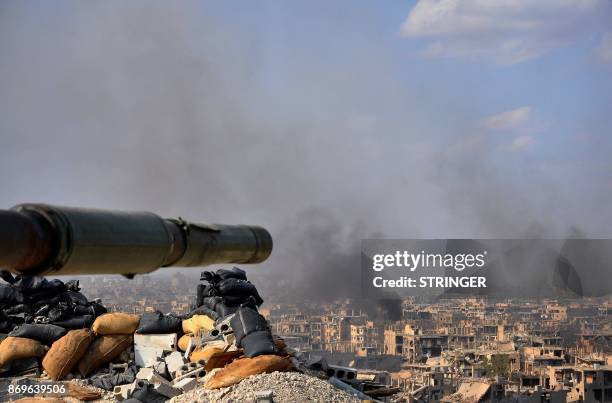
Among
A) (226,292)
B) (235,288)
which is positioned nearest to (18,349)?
(226,292)

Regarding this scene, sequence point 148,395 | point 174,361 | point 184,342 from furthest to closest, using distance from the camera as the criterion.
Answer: point 184,342 < point 174,361 < point 148,395

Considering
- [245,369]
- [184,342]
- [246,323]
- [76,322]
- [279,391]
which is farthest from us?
[76,322]

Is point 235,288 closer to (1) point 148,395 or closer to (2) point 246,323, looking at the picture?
(2) point 246,323

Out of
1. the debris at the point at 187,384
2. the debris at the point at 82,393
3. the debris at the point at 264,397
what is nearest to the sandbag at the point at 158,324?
the debris at the point at 82,393

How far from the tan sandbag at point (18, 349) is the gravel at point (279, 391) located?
8.42 ft

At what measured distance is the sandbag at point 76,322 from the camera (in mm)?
10070

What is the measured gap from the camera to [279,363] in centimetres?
789

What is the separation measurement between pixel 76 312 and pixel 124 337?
0.72 meters

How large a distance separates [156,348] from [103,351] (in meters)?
0.54

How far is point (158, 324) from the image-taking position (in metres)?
9.94

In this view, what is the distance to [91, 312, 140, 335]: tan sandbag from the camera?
984 centimetres

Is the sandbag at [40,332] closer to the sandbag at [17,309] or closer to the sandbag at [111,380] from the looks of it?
the sandbag at [17,309]

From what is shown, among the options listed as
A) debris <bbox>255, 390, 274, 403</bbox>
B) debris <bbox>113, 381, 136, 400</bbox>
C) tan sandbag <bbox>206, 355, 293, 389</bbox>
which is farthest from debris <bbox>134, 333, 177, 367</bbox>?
debris <bbox>255, 390, 274, 403</bbox>

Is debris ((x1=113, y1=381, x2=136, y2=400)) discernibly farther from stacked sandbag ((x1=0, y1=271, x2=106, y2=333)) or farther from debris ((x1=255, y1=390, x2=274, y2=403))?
debris ((x1=255, y1=390, x2=274, y2=403))
